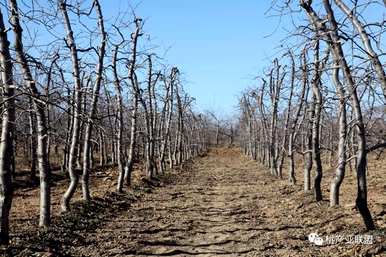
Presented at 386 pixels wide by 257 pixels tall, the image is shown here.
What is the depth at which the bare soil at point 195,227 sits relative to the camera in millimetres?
8133

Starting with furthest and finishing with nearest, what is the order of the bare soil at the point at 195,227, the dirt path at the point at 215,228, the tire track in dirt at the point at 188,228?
the tire track in dirt at the point at 188,228 → the dirt path at the point at 215,228 → the bare soil at the point at 195,227

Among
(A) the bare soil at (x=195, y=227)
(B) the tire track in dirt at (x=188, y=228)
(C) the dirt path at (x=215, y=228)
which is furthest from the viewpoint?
(B) the tire track in dirt at (x=188, y=228)

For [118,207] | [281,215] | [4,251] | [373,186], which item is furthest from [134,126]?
[4,251]

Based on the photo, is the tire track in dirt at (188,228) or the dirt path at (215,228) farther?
the tire track in dirt at (188,228)

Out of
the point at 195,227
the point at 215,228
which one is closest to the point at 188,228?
the point at 195,227

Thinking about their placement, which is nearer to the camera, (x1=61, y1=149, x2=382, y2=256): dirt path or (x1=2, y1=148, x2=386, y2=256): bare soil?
(x1=2, y1=148, x2=386, y2=256): bare soil

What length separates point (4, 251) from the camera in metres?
7.45

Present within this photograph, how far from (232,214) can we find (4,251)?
658cm

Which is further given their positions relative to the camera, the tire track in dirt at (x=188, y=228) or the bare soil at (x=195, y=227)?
the tire track in dirt at (x=188, y=228)

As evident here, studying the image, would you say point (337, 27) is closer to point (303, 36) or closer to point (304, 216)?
point (303, 36)

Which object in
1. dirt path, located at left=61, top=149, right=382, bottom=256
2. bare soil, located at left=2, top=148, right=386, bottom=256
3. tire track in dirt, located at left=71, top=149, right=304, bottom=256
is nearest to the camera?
bare soil, located at left=2, top=148, right=386, bottom=256

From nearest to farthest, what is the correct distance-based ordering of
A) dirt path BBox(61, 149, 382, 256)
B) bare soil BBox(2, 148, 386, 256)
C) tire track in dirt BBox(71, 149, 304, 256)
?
bare soil BBox(2, 148, 386, 256), dirt path BBox(61, 149, 382, 256), tire track in dirt BBox(71, 149, 304, 256)

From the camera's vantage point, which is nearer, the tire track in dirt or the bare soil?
the bare soil

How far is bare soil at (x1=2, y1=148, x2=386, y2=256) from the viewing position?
8133 mm
